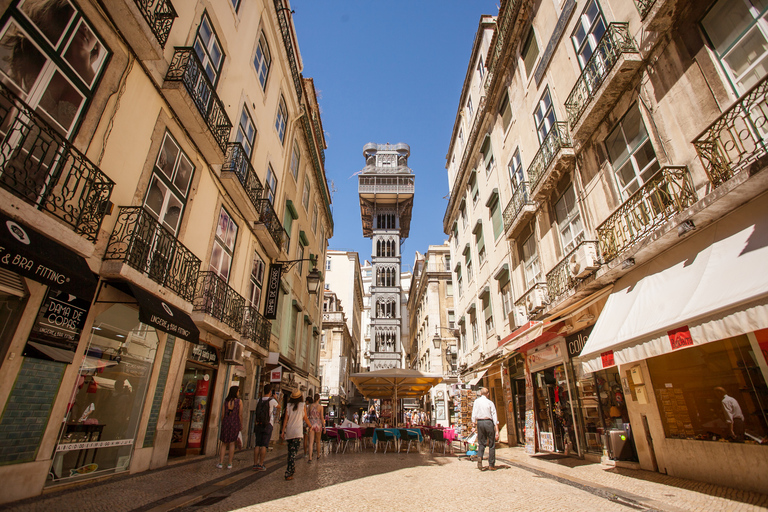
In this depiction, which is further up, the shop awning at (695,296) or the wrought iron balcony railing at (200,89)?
the wrought iron balcony railing at (200,89)

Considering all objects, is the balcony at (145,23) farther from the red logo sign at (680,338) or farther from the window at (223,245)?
the red logo sign at (680,338)

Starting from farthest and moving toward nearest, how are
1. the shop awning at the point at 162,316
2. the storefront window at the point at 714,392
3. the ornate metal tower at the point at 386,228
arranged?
the ornate metal tower at the point at 386,228 → the shop awning at the point at 162,316 → the storefront window at the point at 714,392

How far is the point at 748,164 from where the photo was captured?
14.5 feet

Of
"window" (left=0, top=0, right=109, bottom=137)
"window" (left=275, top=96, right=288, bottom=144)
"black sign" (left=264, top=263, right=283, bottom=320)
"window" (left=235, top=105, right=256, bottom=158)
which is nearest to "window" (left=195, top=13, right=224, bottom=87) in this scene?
"window" (left=235, top=105, right=256, bottom=158)

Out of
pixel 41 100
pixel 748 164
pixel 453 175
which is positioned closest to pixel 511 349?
pixel 748 164

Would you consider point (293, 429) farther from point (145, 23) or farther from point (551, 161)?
point (551, 161)

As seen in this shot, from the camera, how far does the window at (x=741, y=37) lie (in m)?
4.68

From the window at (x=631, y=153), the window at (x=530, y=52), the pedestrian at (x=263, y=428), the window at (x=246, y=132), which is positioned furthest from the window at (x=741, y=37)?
the window at (x=246, y=132)

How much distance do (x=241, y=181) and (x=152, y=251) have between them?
4189 mm

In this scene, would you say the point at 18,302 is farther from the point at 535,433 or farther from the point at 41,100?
the point at 535,433

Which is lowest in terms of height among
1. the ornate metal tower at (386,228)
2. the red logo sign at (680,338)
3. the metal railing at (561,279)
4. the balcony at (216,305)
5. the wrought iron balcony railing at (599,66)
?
the red logo sign at (680,338)

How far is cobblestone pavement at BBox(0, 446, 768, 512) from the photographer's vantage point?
4.01 meters

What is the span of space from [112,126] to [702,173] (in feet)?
29.6

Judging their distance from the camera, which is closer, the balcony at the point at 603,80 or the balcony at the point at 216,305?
the balcony at the point at 603,80
